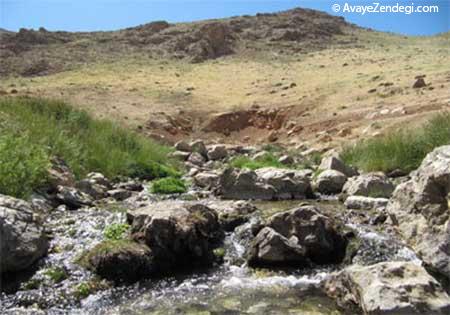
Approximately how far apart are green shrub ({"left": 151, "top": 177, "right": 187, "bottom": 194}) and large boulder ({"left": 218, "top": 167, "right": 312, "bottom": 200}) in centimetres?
94

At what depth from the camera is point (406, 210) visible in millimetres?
6699

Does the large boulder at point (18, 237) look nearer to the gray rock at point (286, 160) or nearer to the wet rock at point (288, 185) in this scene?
the wet rock at point (288, 185)

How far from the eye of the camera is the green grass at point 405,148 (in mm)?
11312

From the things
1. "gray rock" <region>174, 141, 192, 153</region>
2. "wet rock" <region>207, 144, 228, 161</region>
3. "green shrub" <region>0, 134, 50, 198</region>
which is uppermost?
"green shrub" <region>0, 134, 50, 198</region>

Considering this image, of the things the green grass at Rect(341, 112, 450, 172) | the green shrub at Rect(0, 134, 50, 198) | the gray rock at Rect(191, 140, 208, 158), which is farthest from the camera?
the gray rock at Rect(191, 140, 208, 158)

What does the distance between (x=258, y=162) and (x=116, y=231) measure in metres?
6.90

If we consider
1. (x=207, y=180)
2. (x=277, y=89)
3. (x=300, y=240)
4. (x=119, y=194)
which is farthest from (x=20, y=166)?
(x=277, y=89)

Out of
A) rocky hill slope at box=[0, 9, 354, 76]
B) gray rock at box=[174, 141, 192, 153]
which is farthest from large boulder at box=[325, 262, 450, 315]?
rocky hill slope at box=[0, 9, 354, 76]

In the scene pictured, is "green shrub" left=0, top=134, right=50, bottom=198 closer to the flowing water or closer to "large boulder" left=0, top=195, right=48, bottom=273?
"large boulder" left=0, top=195, right=48, bottom=273

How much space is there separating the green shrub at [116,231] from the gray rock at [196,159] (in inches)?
305

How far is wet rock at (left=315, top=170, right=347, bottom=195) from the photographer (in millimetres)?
10930

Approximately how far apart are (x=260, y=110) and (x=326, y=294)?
1728 cm

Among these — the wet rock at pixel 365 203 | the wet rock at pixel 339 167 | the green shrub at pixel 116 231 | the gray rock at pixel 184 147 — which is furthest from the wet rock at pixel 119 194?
the gray rock at pixel 184 147

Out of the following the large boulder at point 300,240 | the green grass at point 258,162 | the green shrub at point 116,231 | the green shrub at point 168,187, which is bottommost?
the large boulder at point 300,240
